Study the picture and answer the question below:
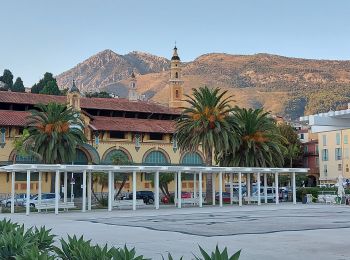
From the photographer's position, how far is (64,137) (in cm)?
4988

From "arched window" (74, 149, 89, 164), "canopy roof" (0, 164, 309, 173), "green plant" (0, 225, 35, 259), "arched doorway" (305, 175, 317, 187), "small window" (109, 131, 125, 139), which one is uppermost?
"small window" (109, 131, 125, 139)

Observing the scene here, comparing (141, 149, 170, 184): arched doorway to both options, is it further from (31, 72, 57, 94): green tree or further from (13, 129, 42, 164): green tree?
(31, 72, 57, 94): green tree

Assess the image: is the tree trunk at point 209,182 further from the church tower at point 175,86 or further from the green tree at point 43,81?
the green tree at point 43,81

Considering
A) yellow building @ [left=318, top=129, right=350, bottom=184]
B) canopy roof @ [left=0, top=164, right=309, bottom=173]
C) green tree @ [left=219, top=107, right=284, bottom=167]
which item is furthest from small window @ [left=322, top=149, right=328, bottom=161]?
canopy roof @ [left=0, top=164, right=309, bottom=173]

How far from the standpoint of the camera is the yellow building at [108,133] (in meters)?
61.0

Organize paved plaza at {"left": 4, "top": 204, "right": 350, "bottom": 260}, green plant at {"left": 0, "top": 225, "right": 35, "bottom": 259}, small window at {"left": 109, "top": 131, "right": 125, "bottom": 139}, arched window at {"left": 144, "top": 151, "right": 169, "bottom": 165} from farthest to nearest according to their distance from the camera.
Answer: arched window at {"left": 144, "top": 151, "right": 169, "bottom": 165}, small window at {"left": 109, "top": 131, "right": 125, "bottom": 139}, paved plaza at {"left": 4, "top": 204, "right": 350, "bottom": 260}, green plant at {"left": 0, "top": 225, "right": 35, "bottom": 259}

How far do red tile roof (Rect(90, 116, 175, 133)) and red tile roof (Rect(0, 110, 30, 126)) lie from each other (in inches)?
297

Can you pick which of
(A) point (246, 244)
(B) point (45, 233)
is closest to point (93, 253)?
(B) point (45, 233)

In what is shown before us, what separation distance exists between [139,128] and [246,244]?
51.4 metres

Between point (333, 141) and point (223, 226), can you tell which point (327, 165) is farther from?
point (223, 226)

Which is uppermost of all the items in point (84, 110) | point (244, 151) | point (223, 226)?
point (84, 110)

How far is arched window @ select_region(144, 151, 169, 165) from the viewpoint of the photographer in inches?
2721

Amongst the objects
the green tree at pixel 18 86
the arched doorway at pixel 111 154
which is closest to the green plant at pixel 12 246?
the arched doorway at pixel 111 154

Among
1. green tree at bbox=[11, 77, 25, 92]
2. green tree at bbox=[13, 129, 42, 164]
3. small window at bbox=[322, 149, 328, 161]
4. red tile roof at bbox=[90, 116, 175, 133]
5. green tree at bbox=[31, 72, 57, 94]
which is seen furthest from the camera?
green tree at bbox=[11, 77, 25, 92]
